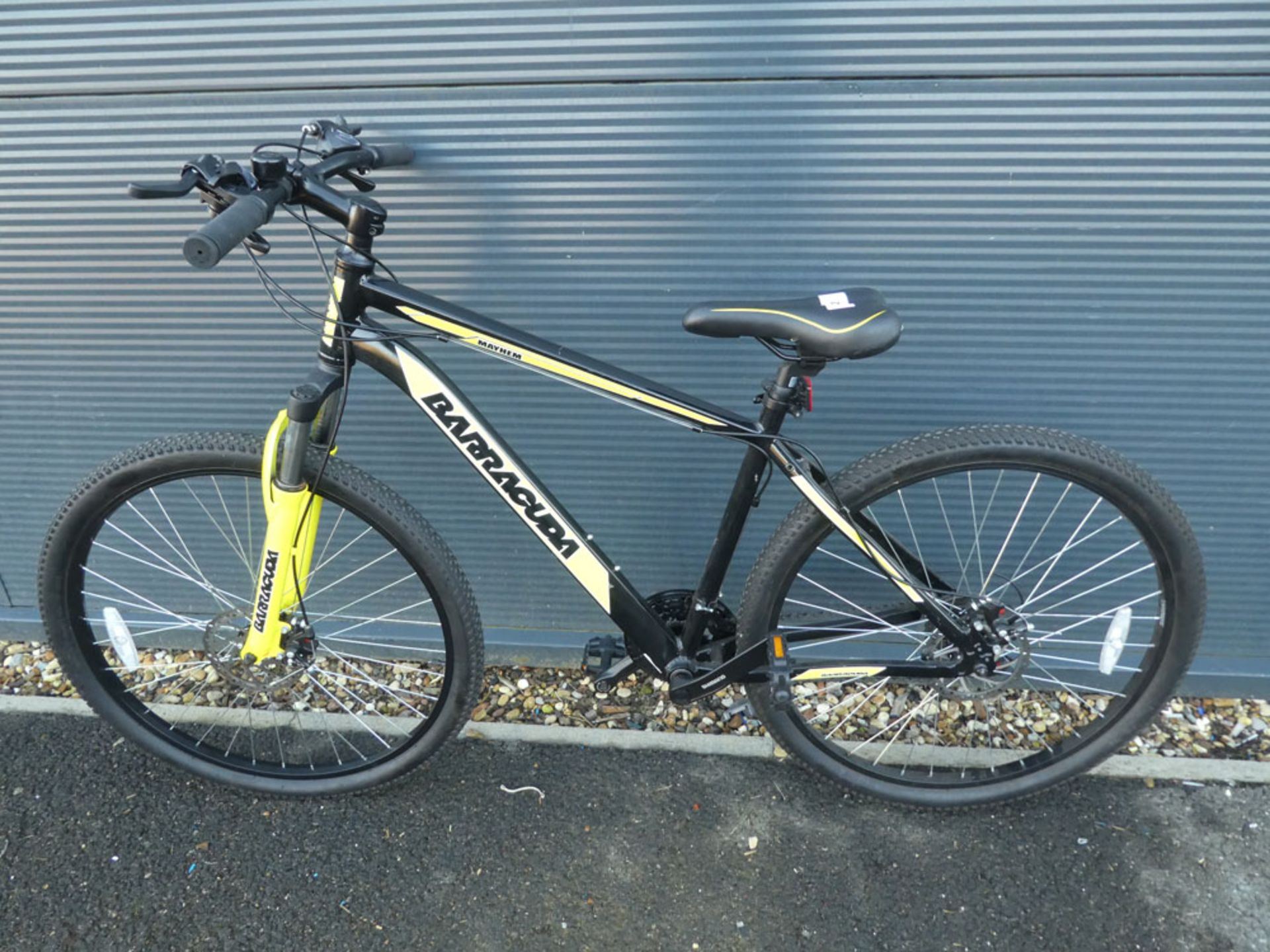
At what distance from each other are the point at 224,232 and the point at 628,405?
896mm

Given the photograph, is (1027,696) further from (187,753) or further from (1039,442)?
(187,753)

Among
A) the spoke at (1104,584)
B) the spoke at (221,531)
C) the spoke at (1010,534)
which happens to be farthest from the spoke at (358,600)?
the spoke at (1104,584)

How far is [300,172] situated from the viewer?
1823 mm

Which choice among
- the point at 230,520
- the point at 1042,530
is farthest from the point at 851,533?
the point at 230,520

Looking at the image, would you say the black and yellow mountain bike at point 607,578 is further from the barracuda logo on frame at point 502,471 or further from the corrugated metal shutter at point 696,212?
the corrugated metal shutter at point 696,212

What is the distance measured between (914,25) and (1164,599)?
1487mm

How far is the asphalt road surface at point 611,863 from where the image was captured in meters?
2.18

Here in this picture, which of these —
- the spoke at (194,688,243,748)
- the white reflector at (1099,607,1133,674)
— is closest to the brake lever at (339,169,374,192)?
the spoke at (194,688,243,748)

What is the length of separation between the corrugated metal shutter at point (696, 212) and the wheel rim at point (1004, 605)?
0.72ft

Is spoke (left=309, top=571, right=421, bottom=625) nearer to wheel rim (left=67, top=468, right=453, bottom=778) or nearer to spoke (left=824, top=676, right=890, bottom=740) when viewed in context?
wheel rim (left=67, top=468, right=453, bottom=778)

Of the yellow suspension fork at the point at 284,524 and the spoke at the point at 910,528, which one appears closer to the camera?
the yellow suspension fork at the point at 284,524

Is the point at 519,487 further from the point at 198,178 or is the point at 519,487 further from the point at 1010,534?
the point at 1010,534

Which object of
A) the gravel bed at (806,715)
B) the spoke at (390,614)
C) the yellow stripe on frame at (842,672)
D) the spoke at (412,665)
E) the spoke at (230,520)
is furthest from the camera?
the spoke at (412,665)

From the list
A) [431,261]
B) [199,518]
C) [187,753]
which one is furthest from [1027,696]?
[199,518]
